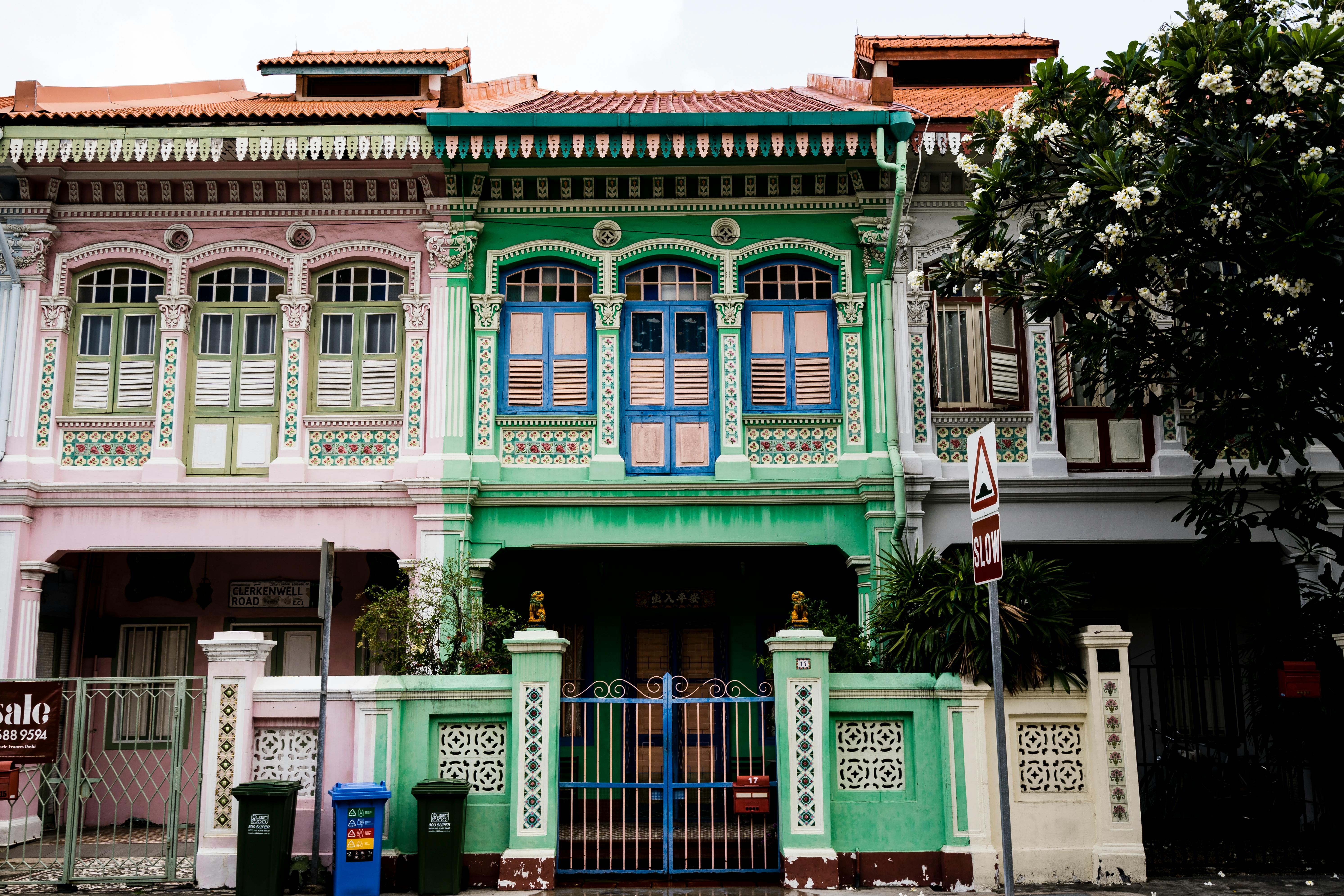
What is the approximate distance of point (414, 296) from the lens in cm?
1384

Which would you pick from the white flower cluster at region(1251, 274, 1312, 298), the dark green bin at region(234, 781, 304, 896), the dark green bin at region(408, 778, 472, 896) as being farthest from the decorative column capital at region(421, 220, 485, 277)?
the white flower cluster at region(1251, 274, 1312, 298)

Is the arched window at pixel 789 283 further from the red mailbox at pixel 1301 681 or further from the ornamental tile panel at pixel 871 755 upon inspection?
the red mailbox at pixel 1301 681

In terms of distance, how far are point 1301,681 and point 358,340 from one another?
10.6m

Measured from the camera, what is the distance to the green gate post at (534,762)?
978cm

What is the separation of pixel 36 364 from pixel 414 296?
4419 millimetres

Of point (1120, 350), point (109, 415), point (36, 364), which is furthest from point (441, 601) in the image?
point (1120, 350)

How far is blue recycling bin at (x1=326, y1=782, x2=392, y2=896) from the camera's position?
9.45 meters

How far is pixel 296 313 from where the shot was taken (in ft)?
45.5

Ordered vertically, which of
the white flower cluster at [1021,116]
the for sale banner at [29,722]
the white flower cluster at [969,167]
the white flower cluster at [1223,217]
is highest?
the white flower cluster at [1021,116]

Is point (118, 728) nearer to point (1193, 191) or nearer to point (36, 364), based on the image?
point (36, 364)

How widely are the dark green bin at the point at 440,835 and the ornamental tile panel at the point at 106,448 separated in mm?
6247

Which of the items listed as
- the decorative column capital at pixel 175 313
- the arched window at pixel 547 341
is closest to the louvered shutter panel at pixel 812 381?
the arched window at pixel 547 341

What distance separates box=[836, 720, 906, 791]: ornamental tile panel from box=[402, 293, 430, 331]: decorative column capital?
6821 mm

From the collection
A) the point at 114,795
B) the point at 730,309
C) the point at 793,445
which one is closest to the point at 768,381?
the point at 793,445
